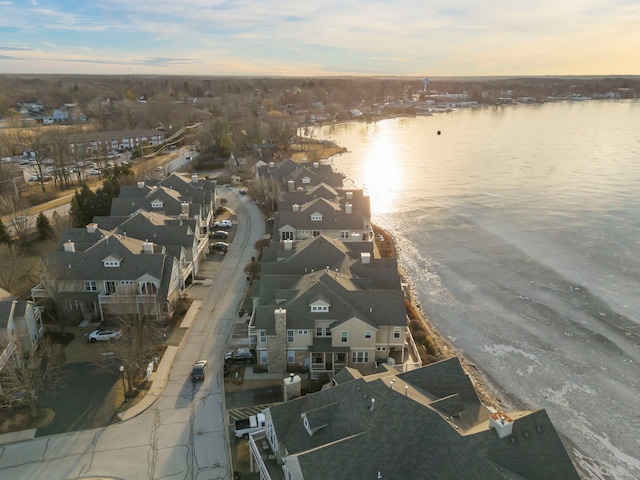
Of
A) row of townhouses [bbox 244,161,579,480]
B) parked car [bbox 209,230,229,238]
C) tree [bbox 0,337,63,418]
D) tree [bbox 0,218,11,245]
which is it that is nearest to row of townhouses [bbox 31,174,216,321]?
tree [bbox 0,337,63,418]

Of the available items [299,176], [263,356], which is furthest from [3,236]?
[299,176]

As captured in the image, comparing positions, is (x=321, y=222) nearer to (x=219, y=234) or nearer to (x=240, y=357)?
(x=219, y=234)

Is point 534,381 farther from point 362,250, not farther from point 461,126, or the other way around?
point 461,126

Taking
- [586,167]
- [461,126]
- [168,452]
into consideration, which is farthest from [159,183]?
[461,126]

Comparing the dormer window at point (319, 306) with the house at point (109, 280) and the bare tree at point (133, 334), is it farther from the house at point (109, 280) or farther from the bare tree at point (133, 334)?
the house at point (109, 280)

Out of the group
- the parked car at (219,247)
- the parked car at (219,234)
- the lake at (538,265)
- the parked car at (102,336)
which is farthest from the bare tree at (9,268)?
the lake at (538,265)

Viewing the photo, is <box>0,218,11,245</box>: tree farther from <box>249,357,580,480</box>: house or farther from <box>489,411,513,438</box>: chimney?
<box>489,411,513,438</box>: chimney

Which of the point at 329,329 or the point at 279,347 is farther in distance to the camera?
the point at 329,329
